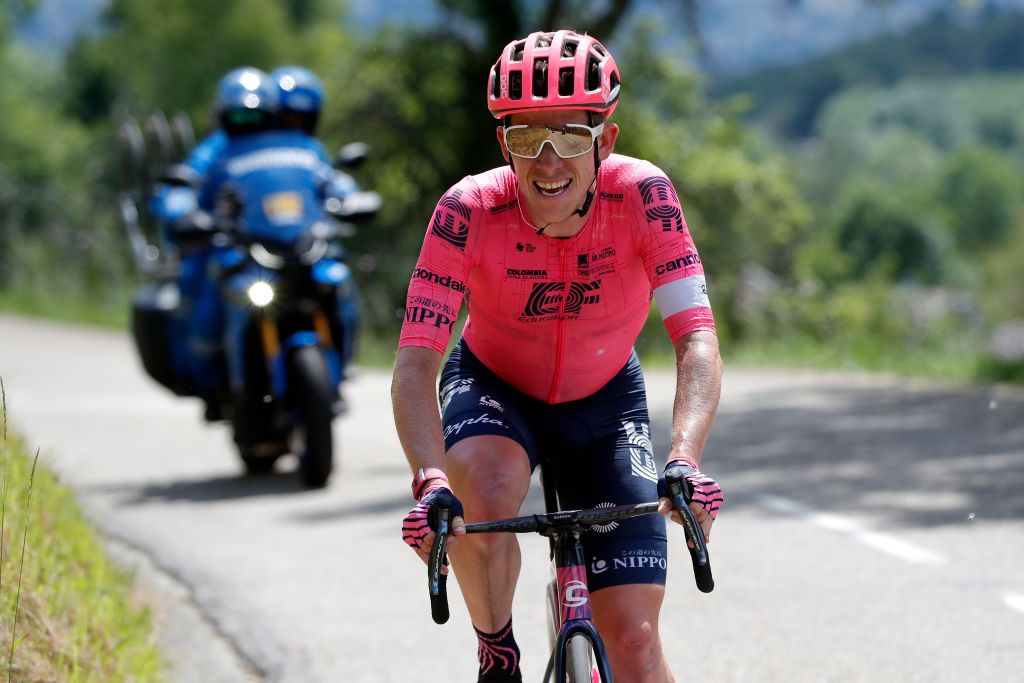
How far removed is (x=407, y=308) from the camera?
3.79 metres

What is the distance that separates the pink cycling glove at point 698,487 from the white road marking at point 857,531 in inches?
170

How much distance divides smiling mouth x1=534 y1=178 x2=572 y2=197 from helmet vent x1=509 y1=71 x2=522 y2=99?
0.21 meters

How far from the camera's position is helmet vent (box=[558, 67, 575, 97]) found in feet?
11.9

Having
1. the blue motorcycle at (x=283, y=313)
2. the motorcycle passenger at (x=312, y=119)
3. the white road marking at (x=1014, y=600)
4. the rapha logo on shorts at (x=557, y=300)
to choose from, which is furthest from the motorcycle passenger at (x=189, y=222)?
the rapha logo on shorts at (x=557, y=300)

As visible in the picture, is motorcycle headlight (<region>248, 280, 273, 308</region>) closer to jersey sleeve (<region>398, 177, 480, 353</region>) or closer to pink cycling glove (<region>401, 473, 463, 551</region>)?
jersey sleeve (<region>398, 177, 480, 353</region>)

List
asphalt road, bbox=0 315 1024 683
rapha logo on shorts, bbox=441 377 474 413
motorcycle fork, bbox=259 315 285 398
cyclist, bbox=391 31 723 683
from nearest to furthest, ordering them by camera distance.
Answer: cyclist, bbox=391 31 723 683 < rapha logo on shorts, bbox=441 377 474 413 < asphalt road, bbox=0 315 1024 683 < motorcycle fork, bbox=259 315 285 398

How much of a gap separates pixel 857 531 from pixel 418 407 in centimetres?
488

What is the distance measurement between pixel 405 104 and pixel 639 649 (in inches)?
1156

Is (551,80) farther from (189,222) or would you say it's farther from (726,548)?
(189,222)

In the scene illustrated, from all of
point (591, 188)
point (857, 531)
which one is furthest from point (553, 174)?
point (857, 531)

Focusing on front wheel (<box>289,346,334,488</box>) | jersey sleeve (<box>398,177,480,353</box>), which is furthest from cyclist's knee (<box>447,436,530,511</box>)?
front wheel (<box>289,346,334,488</box>)

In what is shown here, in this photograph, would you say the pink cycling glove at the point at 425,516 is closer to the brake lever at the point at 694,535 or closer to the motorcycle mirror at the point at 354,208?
the brake lever at the point at 694,535

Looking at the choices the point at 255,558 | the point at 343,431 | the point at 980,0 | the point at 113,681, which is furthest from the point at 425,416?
the point at 980,0

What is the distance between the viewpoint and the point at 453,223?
150 inches
